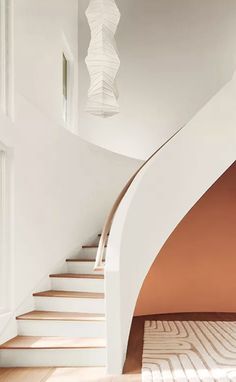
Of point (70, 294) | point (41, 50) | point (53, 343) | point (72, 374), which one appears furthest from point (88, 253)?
point (41, 50)

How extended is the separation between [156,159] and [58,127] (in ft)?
5.52

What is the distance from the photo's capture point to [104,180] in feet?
26.2

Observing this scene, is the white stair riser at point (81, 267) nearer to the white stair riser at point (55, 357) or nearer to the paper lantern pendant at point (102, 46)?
the white stair riser at point (55, 357)

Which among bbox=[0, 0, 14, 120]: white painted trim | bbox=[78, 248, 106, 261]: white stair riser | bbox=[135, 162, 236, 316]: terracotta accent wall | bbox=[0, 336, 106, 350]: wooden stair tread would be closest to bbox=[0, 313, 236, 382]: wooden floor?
bbox=[0, 336, 106, 350]: wooden stair tread

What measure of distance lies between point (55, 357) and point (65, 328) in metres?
0.40

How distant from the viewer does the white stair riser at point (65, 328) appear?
16.3ft

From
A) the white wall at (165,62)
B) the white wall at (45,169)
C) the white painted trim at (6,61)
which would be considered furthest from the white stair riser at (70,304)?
the white wall at (165,62)

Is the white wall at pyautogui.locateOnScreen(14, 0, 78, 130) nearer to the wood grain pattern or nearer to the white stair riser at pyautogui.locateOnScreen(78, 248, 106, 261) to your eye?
the white stair riser at pyautogui.locateOnScreen(78, 248, 106, 261)

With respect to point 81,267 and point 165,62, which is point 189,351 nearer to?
point 81,267

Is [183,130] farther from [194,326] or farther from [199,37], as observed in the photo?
[199,37]

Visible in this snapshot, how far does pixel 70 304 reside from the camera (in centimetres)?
538

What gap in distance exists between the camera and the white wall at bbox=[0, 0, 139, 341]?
17.6ft

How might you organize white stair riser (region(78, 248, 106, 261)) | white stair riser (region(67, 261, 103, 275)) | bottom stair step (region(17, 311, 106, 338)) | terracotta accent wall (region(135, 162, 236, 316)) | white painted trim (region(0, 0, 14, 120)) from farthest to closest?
terracotta accent wall (region(135, 162, 236, 316)) → white stair riser (region(78, 248, 106, 261)) → white stair riser (region(67, 261, 103, 275)) → white painted trim (region(0, 0, 14, 120)) → bottom stair step (region(17, 311, 106, 338))

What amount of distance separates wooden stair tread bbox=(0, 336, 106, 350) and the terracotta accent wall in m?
3.97
